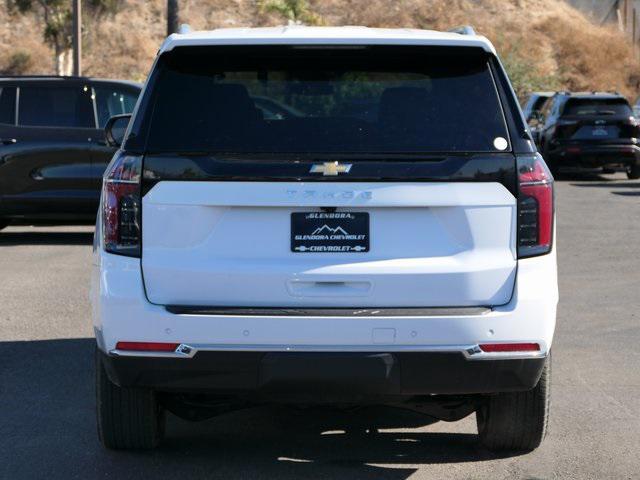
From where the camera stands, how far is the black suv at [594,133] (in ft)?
85.2

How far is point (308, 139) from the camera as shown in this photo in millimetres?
5262

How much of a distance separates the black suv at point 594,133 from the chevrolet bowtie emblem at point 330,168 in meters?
21.4

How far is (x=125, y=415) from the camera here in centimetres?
581

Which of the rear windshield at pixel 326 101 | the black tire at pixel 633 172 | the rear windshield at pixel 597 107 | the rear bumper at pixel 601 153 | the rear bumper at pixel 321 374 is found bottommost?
the black tire at pixel 633 172

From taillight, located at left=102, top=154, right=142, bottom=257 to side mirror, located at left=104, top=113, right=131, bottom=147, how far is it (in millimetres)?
2253

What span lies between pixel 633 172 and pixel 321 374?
22493 millimetres

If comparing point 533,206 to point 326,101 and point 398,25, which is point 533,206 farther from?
point 398,25

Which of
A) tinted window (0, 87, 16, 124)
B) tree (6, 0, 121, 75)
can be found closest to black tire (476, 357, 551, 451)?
tinted window (0, 87, 16, 124)

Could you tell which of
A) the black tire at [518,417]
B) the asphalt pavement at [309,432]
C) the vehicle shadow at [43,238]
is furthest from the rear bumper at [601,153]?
the black tire at [518,417]

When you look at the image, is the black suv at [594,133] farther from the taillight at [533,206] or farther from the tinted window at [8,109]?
the taillight at [533,206]

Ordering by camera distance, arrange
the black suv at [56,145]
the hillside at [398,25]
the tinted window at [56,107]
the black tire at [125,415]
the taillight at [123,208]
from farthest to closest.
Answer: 1. the hillside at [398,25]
2. the tinted window at [56,107]
3. the black suv at [56,145]
4. the black tire at [125,415]
5. the taillight at [123,208]

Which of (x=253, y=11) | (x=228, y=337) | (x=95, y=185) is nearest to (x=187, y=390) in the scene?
(x=228, y=337)

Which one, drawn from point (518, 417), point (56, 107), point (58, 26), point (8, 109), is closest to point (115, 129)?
point (518, 417)

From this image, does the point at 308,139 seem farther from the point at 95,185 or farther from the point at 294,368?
the point at 95,185
